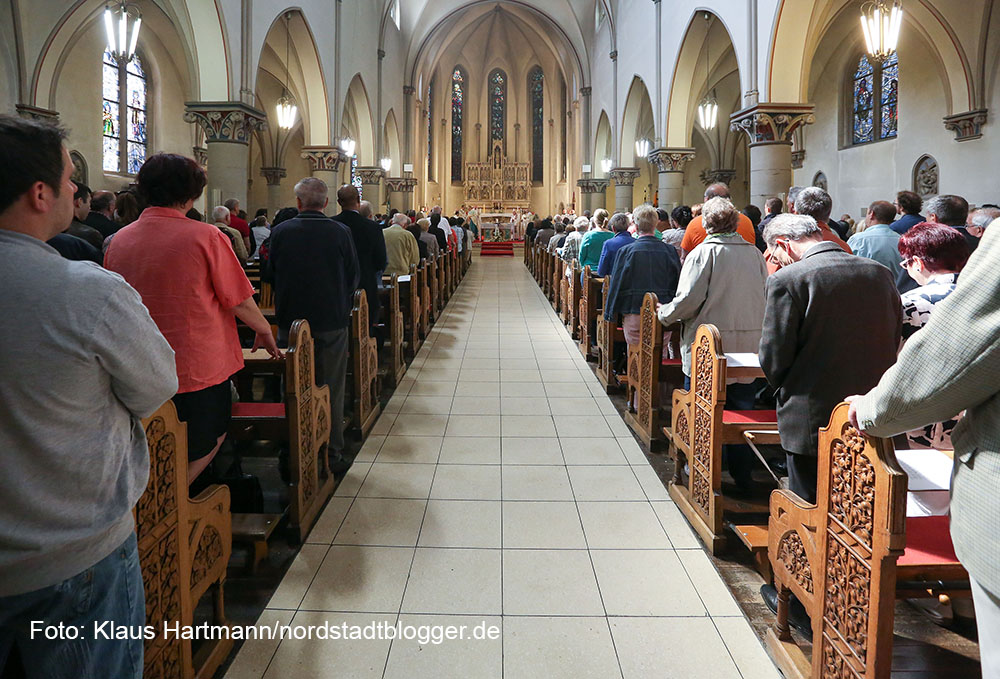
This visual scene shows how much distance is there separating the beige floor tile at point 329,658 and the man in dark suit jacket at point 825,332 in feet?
6.26

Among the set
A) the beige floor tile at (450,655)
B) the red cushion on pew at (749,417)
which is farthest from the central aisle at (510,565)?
the red cushion on pew at (749,417)

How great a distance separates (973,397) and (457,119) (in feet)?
119

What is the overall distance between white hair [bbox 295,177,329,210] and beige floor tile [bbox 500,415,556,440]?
2.27 metres

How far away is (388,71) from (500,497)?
21.2 m

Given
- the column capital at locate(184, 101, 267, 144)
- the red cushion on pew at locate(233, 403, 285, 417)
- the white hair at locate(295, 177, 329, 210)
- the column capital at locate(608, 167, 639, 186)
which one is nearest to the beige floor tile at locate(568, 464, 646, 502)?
the red cushion on pew at locate(233, 403, 285, 417)

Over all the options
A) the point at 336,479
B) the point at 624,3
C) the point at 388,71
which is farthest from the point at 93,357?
the point at 388,71

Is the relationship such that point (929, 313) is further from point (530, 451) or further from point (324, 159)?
point (324, 159)

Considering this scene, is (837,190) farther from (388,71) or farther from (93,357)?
(93,357)

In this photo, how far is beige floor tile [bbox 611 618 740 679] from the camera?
2527mm

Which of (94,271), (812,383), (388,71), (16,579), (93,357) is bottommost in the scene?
(16,579)

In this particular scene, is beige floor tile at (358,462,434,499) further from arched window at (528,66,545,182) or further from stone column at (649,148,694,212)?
arched window at (528,66,545,182)

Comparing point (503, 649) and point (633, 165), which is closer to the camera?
point (503, 649)

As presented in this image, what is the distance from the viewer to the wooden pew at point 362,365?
523 centimetres

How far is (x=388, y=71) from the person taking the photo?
22484 mm
